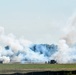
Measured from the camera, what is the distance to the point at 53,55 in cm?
16975

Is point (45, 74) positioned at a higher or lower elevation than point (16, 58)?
lower

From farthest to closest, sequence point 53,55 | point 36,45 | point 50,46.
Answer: point 50,46 < point 36,45 < point 53,55

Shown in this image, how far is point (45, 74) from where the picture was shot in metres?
74.9

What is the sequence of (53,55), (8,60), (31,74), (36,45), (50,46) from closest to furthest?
(31,74), (8,60), (53,55), (36,45), (50,46)

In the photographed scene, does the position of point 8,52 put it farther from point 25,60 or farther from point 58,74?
point 58,74

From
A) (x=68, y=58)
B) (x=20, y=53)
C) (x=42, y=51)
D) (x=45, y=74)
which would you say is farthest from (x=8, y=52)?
(x=45, y=74)

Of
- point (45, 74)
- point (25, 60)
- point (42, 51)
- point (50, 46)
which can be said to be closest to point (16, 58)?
→ point (25, 60)

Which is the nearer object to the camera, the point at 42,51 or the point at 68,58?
the point at 68,58

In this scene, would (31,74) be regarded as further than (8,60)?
No

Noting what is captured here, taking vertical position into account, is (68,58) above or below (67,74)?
above

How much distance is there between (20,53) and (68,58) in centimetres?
2347

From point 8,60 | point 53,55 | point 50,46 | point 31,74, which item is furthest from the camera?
point 50,46

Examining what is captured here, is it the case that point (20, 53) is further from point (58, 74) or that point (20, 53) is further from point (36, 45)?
point (58, 74)

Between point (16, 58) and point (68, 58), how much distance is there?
75.5ft
